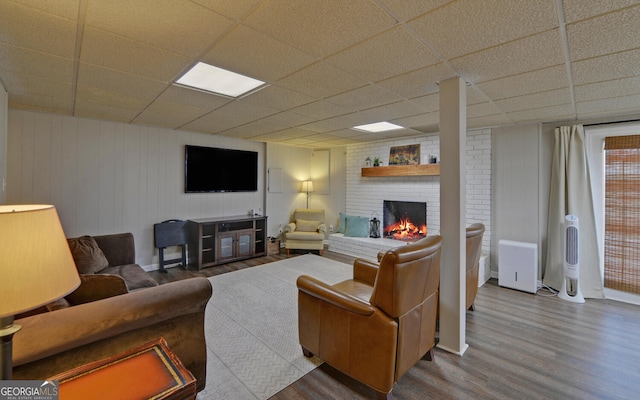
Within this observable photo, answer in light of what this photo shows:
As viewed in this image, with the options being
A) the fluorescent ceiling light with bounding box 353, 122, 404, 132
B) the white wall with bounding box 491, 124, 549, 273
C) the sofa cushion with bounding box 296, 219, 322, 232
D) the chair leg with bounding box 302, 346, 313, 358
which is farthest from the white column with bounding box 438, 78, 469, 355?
the sofa cushion with bounding box 296, 219, 322, 232

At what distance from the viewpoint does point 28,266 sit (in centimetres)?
80

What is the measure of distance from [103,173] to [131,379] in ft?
13.4

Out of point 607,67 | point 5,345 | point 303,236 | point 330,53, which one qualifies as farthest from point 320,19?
point 303,236

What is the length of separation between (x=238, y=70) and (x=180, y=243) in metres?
3.42

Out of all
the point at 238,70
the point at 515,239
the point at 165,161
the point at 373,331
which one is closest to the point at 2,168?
the point at 165,161

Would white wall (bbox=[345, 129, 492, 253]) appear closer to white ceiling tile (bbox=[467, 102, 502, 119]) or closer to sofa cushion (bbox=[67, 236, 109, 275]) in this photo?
white ceiling tile (bbox=[467, 102, 502, 119])

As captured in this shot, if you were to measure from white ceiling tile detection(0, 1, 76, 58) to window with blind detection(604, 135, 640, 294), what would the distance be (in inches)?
216

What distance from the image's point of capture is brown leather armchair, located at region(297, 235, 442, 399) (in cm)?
179

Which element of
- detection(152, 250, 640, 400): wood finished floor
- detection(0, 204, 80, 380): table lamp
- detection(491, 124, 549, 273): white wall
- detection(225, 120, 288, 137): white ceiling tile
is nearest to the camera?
detection(0, 204, 80, 380): table lamp

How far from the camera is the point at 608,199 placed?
368 centimetres

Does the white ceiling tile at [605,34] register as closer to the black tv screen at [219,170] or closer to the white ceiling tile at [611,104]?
the white ceiling tile at [611,104]

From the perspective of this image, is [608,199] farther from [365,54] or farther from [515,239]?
[365,54]

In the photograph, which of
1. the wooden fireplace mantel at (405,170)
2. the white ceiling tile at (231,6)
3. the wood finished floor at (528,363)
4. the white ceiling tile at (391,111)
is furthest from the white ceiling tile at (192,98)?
the wooden fireplace mantel at (405,170)

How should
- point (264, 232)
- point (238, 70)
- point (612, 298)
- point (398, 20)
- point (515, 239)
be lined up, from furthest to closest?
1. point (264, 232)
2. point (515, 239)
3. point (612, 298)
4. point (238, 70)
5. point (398, 20)
